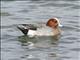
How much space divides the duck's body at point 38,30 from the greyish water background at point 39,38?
23cm

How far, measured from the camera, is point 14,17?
16078 millimetres

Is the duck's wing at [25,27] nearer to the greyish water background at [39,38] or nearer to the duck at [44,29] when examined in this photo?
the duck at [44,29]

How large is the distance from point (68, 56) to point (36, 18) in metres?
4.49

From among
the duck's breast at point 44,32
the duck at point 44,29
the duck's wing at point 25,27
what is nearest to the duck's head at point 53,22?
the duck at point 44,29

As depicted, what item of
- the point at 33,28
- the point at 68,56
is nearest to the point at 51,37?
the point at 33,28

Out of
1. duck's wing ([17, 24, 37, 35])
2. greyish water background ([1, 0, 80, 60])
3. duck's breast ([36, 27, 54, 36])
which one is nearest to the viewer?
greyish water background ([1, 0, 80, 60])

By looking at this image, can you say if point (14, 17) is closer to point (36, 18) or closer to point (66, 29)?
point (36, 18)

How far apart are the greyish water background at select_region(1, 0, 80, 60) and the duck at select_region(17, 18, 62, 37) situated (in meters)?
0.22

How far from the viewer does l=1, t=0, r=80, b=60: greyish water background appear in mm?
11773

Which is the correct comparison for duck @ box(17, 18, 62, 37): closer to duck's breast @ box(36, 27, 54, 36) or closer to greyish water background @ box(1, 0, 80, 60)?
duck's breast @ box(36, 27, 54, 36)

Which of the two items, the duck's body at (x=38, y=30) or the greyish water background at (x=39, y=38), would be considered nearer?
the greyish water background at (x=39, y=38)

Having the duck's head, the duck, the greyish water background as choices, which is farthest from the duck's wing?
the duck's head

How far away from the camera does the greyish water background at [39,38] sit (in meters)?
11.8

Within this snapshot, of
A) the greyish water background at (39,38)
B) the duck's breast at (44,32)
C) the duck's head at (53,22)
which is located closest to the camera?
the greyish water background at (39,38)
